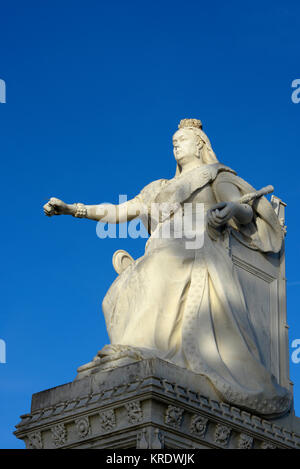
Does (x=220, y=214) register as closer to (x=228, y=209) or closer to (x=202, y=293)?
(x=228, y=209)

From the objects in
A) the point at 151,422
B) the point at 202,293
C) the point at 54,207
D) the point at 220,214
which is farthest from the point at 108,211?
the point at 151,422

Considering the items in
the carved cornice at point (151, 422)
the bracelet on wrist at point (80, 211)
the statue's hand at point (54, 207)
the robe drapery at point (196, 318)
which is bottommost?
the carved cornice at point (151, 422)

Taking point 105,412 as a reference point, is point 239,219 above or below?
above

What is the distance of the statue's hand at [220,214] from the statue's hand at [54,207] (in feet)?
6.72

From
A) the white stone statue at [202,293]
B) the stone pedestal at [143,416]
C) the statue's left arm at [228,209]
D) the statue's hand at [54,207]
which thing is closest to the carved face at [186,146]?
the white stone statue at [202,293]

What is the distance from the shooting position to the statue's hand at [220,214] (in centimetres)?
1241

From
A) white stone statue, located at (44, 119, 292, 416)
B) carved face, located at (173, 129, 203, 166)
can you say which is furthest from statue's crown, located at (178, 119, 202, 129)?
white stone statue, located at (44, 119, 292, 416)

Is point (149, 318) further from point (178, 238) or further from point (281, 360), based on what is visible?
point (281, 360)

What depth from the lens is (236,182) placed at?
13.4 metres

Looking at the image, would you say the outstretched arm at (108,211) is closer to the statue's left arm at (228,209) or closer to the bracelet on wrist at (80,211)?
the bracelet on wrist at (80,211)

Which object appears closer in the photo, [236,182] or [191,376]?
[191,376]

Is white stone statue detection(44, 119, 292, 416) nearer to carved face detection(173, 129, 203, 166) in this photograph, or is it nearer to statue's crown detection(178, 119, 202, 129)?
carved face detection(173, 129, 203, 166)
